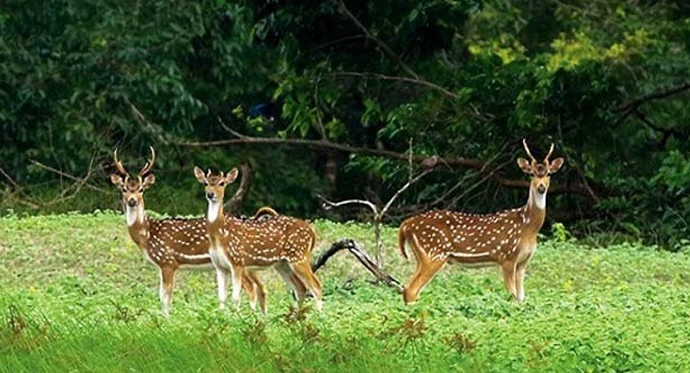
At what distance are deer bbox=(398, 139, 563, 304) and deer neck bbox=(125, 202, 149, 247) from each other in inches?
62.1

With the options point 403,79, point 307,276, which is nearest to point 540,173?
point 307,276

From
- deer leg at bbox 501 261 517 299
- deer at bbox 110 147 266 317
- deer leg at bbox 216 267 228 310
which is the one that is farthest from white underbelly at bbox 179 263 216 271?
deer leg at bbox 501 261 517 299

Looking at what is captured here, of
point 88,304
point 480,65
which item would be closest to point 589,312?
point 88,304

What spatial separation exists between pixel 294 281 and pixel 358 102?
14.4 metres

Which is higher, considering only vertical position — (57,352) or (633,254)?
(57,352)

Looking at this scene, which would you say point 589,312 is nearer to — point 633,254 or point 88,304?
point 88,304

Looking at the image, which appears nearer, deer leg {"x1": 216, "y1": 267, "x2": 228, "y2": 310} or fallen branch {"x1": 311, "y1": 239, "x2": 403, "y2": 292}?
deer leg {"x1": 216, "y1": 267, "x2": 228, "y2": 310}

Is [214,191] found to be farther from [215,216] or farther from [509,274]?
[509,274]

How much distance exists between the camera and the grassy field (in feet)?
30.5

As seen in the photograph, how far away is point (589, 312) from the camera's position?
11.0 m

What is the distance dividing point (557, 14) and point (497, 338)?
58.6 feet

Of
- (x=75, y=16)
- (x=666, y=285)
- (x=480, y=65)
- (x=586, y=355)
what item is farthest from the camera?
(x=75, y=16)

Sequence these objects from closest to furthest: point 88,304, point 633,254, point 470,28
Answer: point 88,304 → point 633,254 → point 470,28

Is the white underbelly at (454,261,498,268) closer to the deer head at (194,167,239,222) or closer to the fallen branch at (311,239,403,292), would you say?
the fallen branch at (311,239,403,292)
